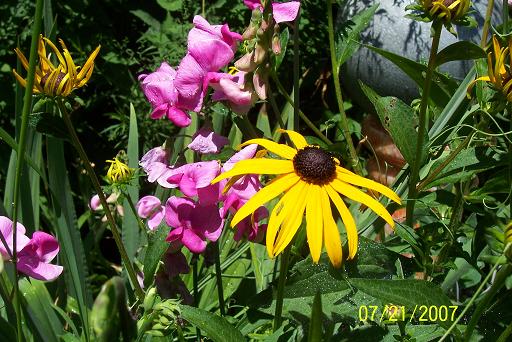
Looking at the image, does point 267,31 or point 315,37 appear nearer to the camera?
point 267,31

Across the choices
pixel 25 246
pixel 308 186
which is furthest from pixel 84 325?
pixel 308 186

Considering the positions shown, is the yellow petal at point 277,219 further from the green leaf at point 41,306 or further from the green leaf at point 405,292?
the green leaf at point 41,306

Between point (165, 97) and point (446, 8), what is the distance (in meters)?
0.32

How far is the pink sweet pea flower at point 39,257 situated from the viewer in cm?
82

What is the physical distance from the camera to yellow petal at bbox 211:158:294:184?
28.6 inches

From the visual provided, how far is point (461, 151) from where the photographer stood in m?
0.96

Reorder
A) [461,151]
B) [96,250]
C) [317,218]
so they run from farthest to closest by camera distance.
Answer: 1. [96,250]
2. [461,151]
3. [317,218]

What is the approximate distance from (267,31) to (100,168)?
149 cm

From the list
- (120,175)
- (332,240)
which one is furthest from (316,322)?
(120,175)

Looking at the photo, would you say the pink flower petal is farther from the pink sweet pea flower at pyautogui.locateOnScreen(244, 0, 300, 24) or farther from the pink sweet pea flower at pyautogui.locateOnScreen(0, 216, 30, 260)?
the pink sweet pea flower at pyautogui.locateOnScreen(0, 216, 30, 260)

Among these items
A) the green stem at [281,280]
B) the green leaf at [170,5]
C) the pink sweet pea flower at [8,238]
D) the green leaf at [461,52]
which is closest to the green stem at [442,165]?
the green leaf at [461,52]

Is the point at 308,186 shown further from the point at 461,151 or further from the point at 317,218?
the point at 461,151

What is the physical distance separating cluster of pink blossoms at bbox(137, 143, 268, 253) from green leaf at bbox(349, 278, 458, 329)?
16 centimetres

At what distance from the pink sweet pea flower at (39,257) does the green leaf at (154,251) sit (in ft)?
0.30
